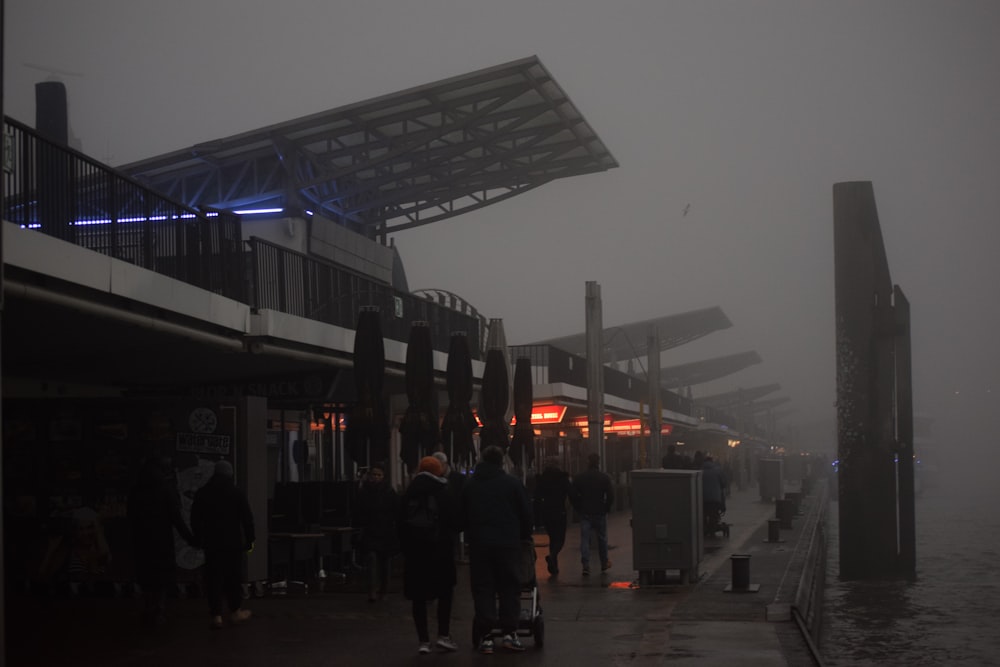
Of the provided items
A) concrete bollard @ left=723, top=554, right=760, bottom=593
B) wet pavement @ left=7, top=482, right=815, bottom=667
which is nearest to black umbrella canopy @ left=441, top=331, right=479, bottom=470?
wet pavement @ left=7, top=482, right=815, bottom=667

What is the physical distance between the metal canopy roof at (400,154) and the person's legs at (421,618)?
2294 cm

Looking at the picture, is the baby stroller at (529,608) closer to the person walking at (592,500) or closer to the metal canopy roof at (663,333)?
the person walking at (592,500)

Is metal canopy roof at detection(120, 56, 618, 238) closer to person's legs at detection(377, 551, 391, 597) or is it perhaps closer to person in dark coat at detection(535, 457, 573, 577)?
person in dark coat at detection(535, 457, 573, 577)

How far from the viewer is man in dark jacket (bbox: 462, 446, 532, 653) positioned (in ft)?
36.2

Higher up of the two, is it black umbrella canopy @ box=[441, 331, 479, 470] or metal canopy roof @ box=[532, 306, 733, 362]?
metal canopy roof @ box=[532, 306, 733, 362]

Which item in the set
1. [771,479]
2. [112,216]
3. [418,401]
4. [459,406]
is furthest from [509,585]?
[771,479]

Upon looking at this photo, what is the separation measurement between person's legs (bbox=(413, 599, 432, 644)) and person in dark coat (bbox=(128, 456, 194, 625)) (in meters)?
A: 2.88

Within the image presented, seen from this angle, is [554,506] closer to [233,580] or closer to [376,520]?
[376,520]

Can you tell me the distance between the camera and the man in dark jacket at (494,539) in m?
11.0

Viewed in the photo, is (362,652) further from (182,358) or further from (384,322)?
(384,322)

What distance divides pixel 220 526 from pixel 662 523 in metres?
6.73

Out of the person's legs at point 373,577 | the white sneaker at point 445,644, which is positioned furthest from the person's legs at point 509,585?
the person's legs at point 373,577

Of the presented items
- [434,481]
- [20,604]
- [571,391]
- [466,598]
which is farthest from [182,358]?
[571,391]

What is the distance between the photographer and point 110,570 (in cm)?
1547
